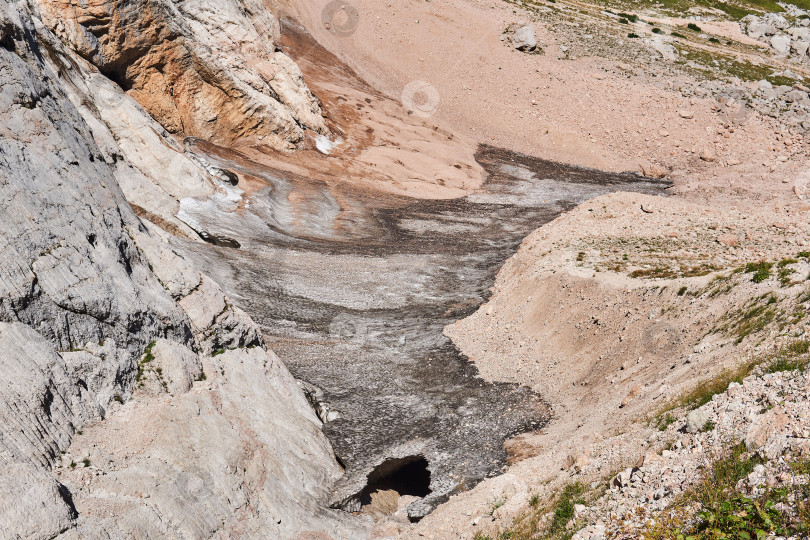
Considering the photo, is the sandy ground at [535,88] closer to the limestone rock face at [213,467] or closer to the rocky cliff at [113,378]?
the rocky cliff at [113,378]

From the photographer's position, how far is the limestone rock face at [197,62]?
35.8 meters

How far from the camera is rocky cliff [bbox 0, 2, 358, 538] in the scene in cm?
1141

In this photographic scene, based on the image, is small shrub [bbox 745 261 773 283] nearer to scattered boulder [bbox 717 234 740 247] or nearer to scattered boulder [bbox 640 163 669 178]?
scattered boulder [bbox 717 234 740 247]

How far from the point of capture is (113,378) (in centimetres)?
1391

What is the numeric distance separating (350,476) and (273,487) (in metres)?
3.19

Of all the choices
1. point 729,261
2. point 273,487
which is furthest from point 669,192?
point 273,487

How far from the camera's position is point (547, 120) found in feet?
199

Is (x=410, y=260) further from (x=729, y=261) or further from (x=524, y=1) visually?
(x=524, y=1)

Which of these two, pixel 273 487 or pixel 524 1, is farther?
pixel 524 1

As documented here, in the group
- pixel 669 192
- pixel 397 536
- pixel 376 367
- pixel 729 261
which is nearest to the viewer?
pixel 397 536

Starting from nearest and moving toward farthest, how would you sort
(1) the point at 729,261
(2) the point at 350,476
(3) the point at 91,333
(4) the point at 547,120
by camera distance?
1. (3) the point at 91,333
2. (2) the point at 350,476
3. (1) the point at 729,261
4. (4) the point at 547,120

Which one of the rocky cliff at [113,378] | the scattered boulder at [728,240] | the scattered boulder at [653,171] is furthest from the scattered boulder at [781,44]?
the rocky cliff at [113,378]

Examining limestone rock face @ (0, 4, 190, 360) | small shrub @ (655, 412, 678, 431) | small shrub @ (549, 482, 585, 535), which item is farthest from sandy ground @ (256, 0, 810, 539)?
limestone rock face @ (0, 4, 190, 360)

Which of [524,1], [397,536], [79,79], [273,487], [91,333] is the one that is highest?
[524,1]
